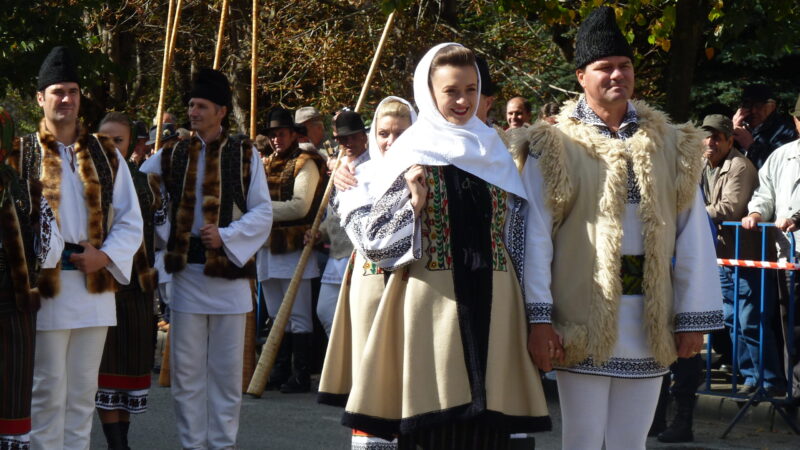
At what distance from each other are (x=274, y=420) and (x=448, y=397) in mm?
4291

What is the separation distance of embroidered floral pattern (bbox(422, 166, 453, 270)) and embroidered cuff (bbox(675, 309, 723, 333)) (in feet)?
2.96

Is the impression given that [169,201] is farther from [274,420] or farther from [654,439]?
[654,439]

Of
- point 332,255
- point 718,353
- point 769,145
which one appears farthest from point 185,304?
point 769,145

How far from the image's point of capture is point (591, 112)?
4.74 meters

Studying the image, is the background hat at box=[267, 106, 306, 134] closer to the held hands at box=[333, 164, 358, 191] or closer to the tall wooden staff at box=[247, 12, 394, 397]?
the tall wooden staff at box=[247, 12, 394, 397]

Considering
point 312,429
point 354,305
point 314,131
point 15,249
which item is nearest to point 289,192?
point 314,131

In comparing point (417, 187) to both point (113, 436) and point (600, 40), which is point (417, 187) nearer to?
point (600, 40)

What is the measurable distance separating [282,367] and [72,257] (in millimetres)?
4366

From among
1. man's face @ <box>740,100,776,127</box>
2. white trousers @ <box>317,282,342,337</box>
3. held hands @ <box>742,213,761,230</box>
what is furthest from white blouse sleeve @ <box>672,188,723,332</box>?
man's face @ <box>740,100,776,127</box>

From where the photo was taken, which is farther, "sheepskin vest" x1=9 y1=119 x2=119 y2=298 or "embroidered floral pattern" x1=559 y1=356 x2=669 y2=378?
"sheepskin vest" x1=9 y1=119 x2=119 y2=298

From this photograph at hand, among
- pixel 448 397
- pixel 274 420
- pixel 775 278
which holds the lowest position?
pixel 274 420

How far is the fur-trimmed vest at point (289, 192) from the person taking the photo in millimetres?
9828

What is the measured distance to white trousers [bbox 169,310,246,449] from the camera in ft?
22.5

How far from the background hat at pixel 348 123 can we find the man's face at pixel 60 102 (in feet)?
9.10
